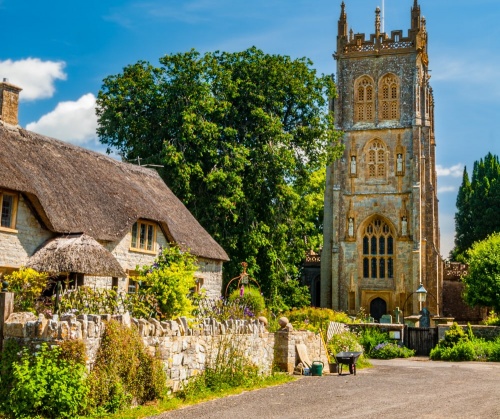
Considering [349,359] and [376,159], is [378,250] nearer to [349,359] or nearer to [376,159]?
[376,159]

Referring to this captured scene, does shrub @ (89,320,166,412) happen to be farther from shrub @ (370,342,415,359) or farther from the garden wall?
shrub @ (370,342,415,359)

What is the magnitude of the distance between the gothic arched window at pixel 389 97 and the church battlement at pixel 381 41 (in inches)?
78.6

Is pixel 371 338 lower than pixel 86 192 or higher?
lower

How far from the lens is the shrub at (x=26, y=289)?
13461mm

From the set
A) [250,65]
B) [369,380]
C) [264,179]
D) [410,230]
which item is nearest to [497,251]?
[410,230]

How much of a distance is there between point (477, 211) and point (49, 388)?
164 ft

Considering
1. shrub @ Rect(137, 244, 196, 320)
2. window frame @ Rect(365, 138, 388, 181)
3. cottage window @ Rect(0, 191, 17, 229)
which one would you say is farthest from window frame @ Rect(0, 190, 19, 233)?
window frame @ Rect(365, 138, 388, 181)

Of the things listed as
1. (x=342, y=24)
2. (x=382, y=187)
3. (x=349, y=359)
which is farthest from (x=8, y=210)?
(x=342, y=24)

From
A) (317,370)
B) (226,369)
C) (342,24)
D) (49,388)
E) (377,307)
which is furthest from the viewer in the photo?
(342,24)

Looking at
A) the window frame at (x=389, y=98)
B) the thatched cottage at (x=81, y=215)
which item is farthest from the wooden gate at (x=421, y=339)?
the window frame at (x=389, y=98)

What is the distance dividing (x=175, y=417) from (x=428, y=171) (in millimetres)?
38579

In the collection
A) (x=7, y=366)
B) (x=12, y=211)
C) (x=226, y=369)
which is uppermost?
(x=12, y=211)

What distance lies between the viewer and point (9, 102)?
23484 millimetres

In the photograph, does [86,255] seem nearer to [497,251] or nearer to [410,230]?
[497,251]
